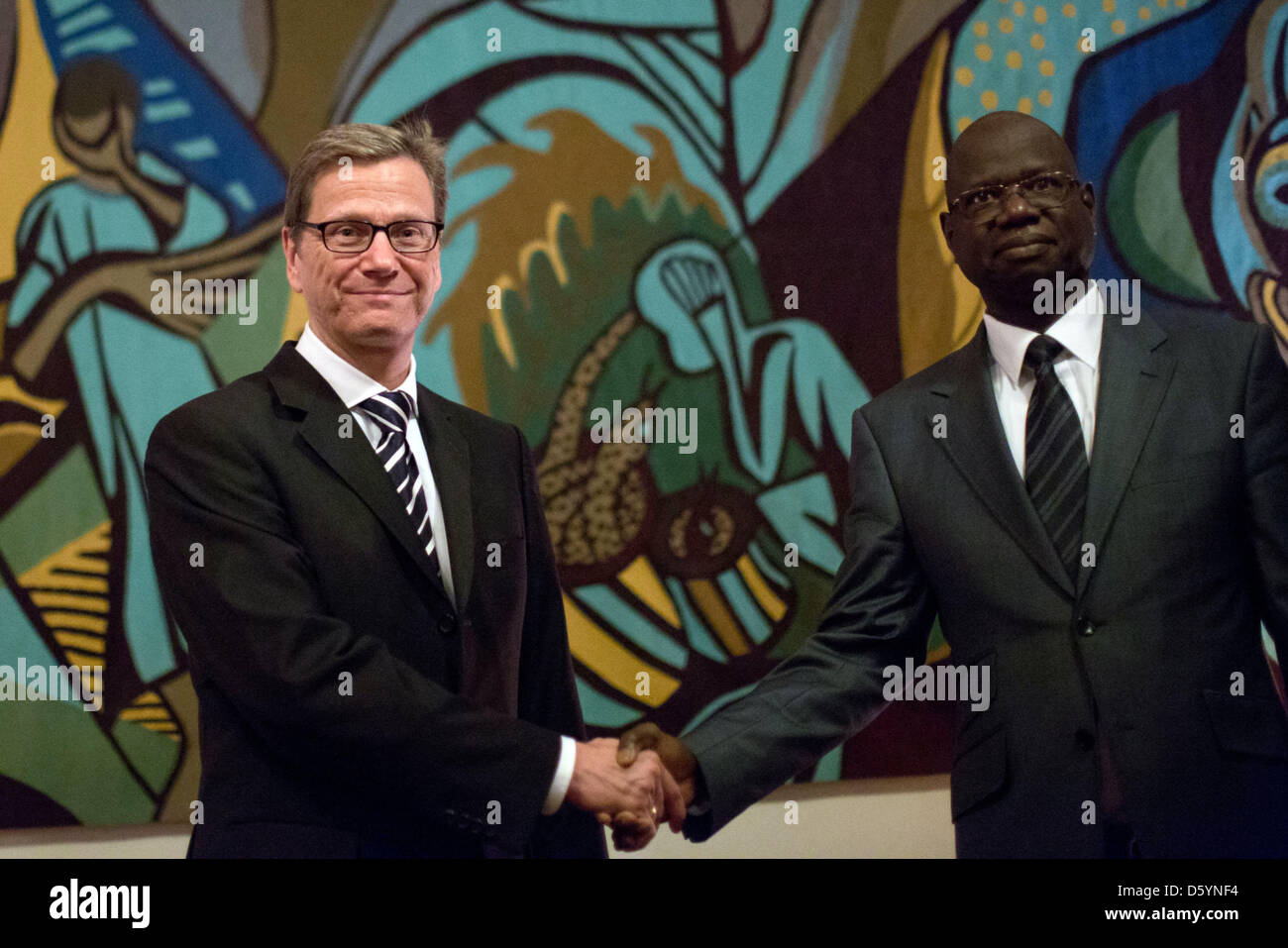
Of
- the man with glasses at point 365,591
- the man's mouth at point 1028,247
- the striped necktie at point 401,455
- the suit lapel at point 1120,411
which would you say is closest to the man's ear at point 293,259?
the man with glasses at point 365,591

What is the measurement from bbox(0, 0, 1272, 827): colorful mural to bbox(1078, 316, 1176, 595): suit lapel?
1.05 meters

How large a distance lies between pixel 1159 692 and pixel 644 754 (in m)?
0.93

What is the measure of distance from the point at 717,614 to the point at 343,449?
1.25 metres

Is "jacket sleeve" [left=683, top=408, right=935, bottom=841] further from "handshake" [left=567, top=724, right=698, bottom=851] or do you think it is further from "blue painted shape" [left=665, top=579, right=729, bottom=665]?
"blue painted shape" [left=665, top=579, right=729, bottom=665]

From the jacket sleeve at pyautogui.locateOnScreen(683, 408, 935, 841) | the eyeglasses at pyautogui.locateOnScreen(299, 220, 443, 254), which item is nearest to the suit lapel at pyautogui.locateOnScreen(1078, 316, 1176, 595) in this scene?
the jacket sleeve at pyautogui.locateOnScreen(683, 408, 935, 841)

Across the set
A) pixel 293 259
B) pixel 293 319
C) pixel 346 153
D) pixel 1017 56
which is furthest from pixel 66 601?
pixel 1017 56

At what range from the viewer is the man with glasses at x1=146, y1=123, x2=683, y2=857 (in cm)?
220

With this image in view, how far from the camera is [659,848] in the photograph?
3.18 metres

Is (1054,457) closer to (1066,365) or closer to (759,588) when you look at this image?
(1066,365)

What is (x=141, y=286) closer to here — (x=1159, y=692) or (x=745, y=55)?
(x=745, y=55)

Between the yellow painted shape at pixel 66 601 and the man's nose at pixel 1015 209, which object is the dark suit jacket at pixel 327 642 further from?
the man's nose at pixel 1015 209

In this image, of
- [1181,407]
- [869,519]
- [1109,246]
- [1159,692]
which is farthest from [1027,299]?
[1109,246]

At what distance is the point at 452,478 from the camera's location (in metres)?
2.40

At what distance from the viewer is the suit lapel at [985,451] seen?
224cm
